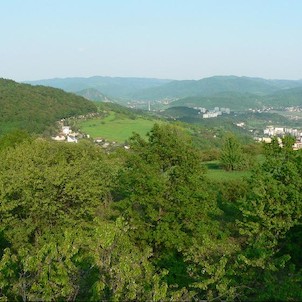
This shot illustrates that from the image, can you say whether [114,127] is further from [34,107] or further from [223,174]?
[223,174]

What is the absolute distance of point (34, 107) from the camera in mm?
116562

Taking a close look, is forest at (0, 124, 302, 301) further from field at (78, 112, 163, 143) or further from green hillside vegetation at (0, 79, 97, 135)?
green hillside vegetation at (0, 79, 97, 135)

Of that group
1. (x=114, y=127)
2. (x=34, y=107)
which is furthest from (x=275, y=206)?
(x=34, y=107)

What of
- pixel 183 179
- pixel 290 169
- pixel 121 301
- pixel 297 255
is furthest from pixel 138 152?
pixel 121 301

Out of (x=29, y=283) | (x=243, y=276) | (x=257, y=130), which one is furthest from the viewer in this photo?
(x=257, y=130)

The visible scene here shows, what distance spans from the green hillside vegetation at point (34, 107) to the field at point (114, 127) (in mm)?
8999

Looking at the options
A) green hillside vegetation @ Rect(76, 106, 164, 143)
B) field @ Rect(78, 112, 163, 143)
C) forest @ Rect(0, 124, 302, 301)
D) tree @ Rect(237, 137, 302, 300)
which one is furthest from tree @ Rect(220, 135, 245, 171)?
field @ Rect(78, 112, 163, 143)

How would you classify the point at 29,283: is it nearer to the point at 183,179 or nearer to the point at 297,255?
the point at 183,179

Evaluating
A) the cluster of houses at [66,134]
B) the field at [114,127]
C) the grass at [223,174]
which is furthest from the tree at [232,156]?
the cluster of houses at [66,134]

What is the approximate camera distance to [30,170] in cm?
2008

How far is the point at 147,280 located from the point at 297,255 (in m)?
9.84

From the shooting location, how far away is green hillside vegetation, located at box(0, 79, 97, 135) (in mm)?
103800

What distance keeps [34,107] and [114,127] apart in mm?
25346

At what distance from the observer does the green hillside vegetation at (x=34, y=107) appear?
341ft
